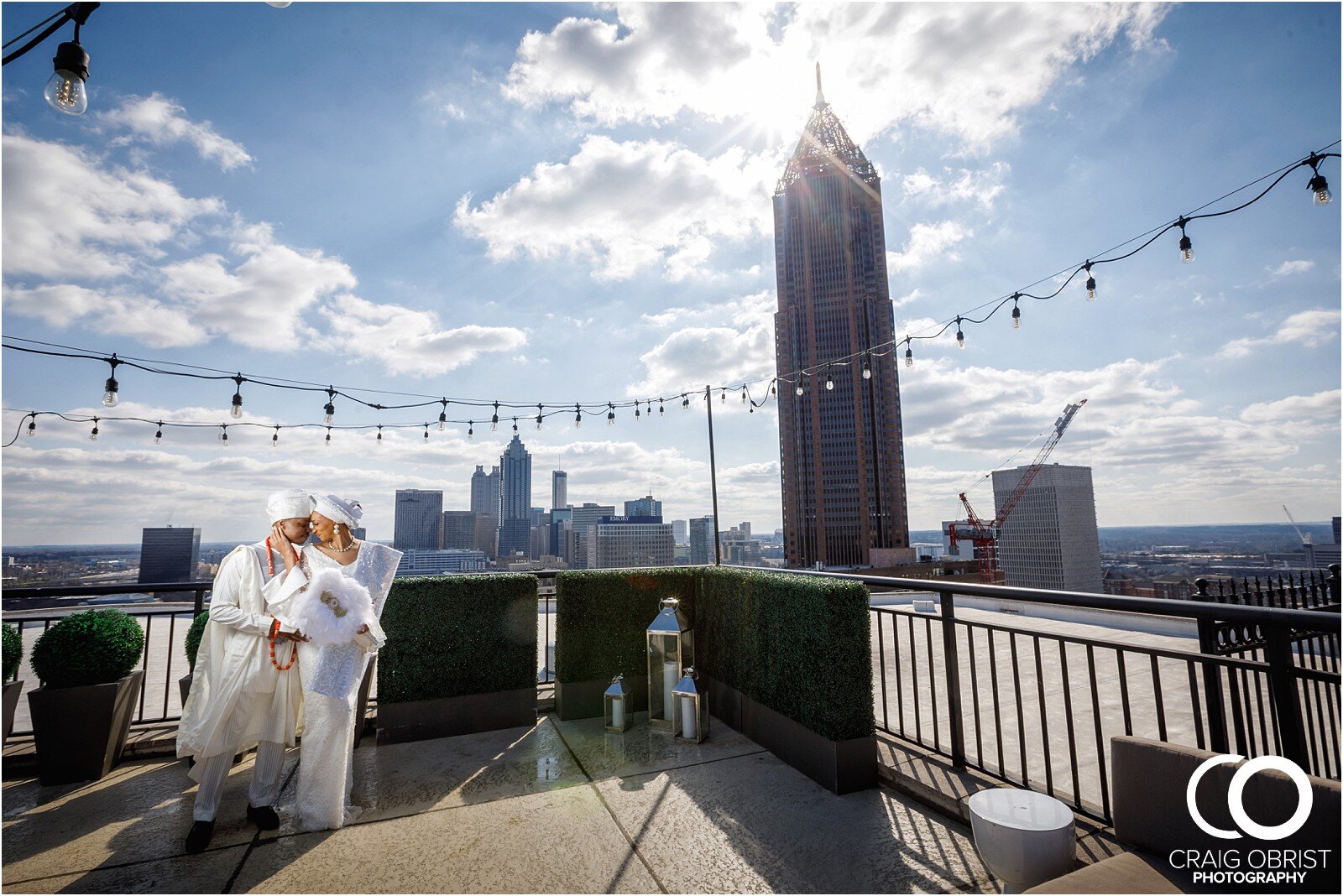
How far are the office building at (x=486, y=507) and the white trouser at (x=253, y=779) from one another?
223ft

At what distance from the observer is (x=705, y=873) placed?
2.55 m

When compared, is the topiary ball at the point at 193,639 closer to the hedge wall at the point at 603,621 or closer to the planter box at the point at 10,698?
the planter box at the point at 10,698

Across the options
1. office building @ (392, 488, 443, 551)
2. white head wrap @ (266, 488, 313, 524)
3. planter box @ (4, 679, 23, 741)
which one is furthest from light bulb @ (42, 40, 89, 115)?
office building @ (392, 488, 443, 551)

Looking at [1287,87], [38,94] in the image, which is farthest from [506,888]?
[1287,87]

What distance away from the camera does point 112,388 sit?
264 inches

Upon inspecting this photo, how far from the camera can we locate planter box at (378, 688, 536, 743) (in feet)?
14.5

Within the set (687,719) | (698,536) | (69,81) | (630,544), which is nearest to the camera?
(69,81)

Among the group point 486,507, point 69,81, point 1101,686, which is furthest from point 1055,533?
point 69,81

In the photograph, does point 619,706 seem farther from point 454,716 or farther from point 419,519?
point 419,519

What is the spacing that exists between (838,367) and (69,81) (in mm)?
100817

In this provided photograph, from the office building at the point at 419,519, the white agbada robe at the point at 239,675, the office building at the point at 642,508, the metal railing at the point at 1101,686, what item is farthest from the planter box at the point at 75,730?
the office building at the point at 642,508

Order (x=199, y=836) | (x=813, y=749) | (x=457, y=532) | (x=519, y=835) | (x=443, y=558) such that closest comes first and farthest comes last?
(x=199, y=836)
(x=519, y=835)
(x=813, y=749)
(x=457, y=532)
(x=443, y=558)

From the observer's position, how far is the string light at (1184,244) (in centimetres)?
489

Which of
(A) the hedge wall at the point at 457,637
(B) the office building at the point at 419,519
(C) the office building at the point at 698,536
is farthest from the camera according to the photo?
(C) the office building at the point at 698,536
